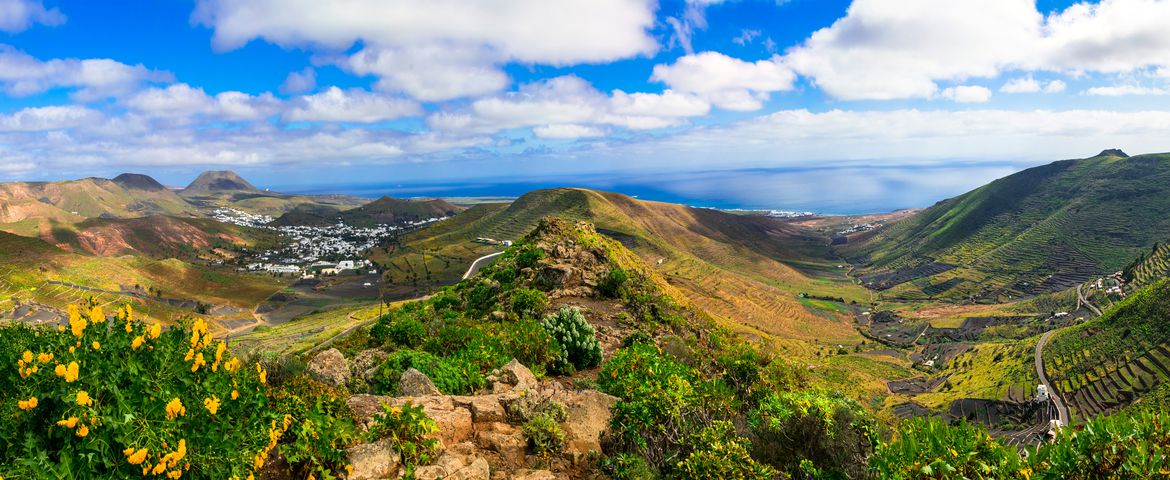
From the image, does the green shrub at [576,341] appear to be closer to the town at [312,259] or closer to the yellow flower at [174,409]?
the yellow flower at [174,409]

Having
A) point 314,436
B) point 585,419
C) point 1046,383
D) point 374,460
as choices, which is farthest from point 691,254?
point 314,436

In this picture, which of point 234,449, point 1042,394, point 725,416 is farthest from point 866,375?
point 234,449

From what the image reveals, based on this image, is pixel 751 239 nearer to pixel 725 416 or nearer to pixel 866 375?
pixel 866 375

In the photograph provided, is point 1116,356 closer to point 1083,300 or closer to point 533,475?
point 1083,300

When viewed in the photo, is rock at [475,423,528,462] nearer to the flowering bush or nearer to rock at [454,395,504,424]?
rock at [454,395,504,424]

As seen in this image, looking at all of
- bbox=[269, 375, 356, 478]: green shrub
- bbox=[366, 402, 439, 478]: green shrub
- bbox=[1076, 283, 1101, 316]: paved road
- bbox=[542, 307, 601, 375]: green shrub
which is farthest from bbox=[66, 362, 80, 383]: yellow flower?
bbox=[1076, 283, 1101, 316]: paved road

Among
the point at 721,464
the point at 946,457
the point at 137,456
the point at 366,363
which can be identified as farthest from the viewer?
the point at 366,363
